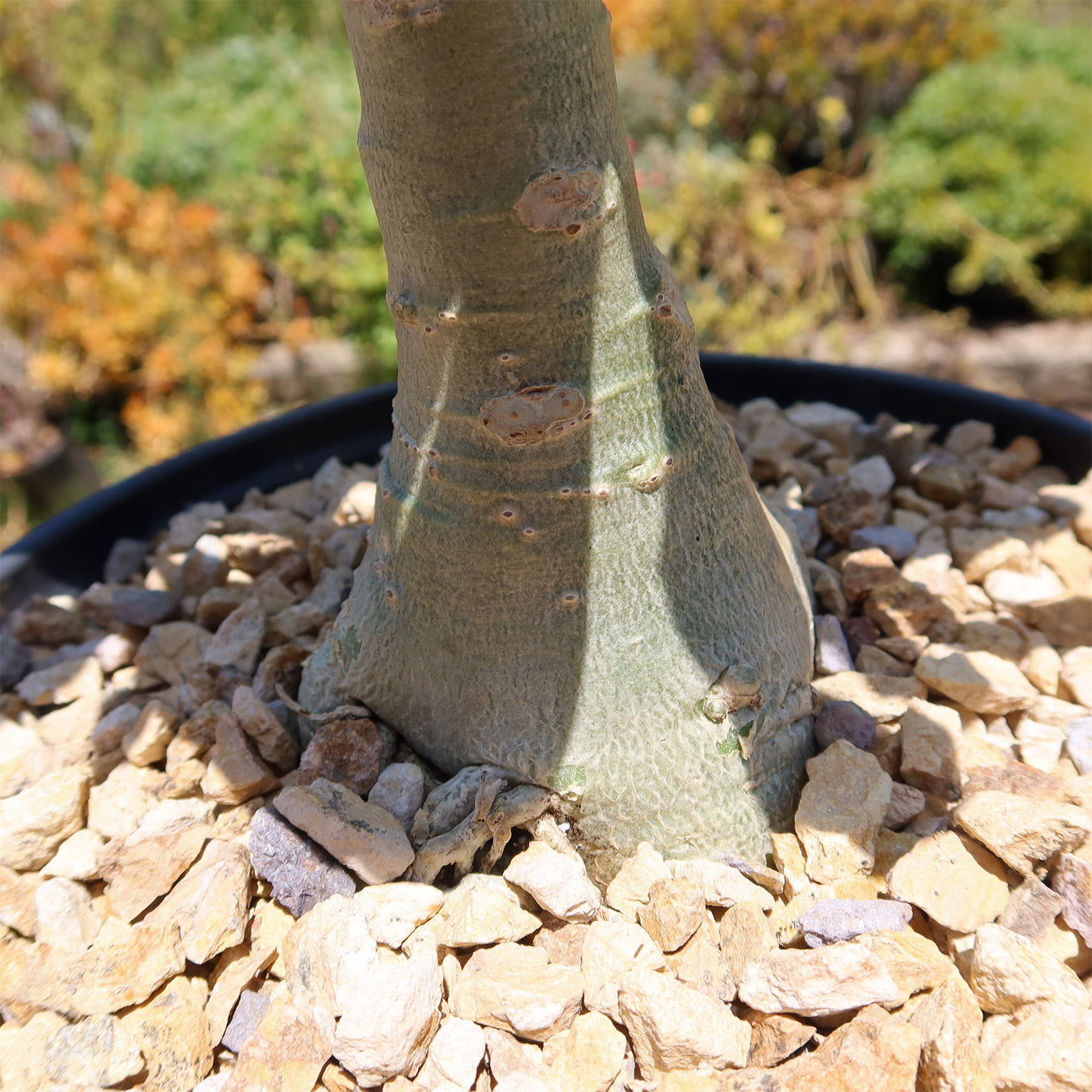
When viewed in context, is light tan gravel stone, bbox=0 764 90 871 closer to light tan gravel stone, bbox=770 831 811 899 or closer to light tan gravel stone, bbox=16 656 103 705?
light tan gravel stone, bbox=16 656 103 705

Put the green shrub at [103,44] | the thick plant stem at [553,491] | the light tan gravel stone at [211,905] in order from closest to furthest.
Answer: the thick plant stem at [553,491], the light tan gravel stone at [211,905], the green shrub at [103,44]

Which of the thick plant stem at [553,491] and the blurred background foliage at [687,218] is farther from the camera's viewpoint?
the blurred background foliage at [687,218]

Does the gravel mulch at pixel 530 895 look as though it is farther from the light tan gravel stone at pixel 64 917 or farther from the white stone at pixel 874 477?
the white stone at pixel 874 477

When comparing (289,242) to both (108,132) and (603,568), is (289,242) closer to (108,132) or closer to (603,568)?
(108,132)

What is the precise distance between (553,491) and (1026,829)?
648mm

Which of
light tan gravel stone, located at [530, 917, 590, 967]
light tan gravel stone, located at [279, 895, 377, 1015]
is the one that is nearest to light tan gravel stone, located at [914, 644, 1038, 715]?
light tan gravel stone, located at [530, 917, 590, 967]

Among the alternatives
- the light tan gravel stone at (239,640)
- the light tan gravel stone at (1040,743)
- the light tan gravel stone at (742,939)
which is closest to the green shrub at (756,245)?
the light tan gravel stone at (1040,743)

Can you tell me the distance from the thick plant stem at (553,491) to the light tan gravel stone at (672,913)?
0.07 meters

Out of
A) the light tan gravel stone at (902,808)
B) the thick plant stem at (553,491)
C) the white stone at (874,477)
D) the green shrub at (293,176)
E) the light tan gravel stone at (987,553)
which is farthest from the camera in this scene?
the green shrub at (293,176)

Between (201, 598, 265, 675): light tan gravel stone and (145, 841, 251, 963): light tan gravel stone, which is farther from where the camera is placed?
(201, 598, 265, 675): light tan gravel stone

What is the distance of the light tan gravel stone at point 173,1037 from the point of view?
3.01 feet

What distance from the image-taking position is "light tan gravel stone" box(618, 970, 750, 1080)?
0.89 meters

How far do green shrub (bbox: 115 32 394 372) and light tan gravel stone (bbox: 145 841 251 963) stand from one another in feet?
8.38

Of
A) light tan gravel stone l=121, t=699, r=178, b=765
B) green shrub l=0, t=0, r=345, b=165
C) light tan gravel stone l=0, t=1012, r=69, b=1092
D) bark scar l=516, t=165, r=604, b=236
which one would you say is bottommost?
light tan gravel stone l=0, t=1012, r=69, b=1092
